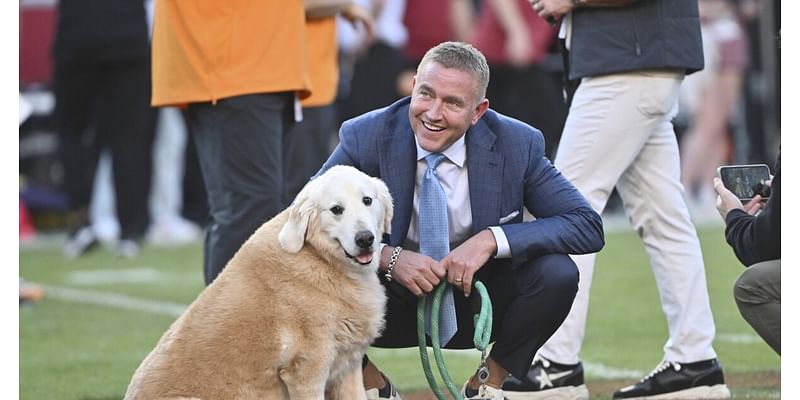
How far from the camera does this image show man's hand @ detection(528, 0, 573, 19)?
5598 mm

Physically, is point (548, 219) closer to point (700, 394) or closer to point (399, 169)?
point (399, 169)

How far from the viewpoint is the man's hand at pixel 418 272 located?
477 cm

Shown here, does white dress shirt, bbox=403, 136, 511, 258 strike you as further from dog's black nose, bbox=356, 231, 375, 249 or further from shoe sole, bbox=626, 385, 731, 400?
shoe sole, bbox=626, 385, 731, 400

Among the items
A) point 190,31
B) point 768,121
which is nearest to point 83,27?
point 190,31

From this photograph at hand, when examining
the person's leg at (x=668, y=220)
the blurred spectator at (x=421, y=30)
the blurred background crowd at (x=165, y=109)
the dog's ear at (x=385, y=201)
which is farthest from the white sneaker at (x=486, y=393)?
the blurred spectator at (x=421, y=30)

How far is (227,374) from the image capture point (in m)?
4.39

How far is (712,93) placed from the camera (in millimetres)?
16297

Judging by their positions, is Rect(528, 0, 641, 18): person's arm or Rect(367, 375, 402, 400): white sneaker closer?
Rect(367, 375, 402, 400): white sneaker

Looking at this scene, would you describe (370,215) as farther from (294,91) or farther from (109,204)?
(109,204)

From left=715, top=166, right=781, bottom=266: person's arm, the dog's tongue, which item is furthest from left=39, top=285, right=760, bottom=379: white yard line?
the dog's tongue

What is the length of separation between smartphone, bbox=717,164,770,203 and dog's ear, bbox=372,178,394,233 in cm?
108

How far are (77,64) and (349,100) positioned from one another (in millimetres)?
2893

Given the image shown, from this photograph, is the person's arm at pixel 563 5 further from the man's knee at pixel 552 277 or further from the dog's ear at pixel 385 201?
the dog's ear at pixel 385 201

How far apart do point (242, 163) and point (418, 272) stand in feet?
3.68
